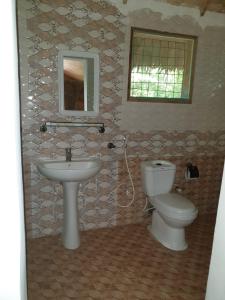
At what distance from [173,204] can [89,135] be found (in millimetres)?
1096

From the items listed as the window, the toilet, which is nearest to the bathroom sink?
the toilet

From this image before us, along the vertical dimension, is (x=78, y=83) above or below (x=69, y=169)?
above

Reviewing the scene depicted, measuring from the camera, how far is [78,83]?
240 centimetres

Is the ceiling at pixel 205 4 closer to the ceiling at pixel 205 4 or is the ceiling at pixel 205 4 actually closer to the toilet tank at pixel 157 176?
the ceiling at pixel 205 4

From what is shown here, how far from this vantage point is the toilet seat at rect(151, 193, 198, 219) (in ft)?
7.42

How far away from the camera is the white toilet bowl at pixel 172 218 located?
227cm

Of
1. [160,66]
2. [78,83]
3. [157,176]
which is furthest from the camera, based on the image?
[160,66]

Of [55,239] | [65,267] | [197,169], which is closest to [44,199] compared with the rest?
[55,239]

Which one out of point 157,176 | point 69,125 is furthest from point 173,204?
point 69,125

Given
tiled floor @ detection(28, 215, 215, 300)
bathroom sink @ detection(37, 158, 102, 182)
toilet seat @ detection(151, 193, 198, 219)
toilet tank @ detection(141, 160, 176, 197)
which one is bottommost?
tiled floor @ detection(28, 215, 215, 300)

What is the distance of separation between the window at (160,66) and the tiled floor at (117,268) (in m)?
1.55

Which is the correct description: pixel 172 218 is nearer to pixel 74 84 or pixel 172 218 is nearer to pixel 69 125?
pixel 69 125

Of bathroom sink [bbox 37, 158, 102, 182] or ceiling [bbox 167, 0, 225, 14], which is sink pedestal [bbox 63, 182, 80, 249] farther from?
ceiling [bbox 167, 0, 225, 14]

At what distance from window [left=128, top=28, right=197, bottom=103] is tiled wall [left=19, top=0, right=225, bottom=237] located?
0.64ft
